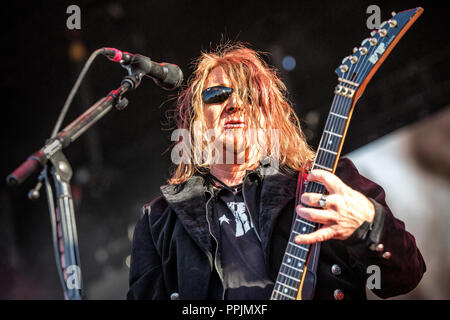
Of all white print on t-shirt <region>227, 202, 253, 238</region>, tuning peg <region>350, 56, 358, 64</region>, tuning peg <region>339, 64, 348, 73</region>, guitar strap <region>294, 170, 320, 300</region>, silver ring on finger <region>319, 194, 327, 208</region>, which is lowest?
guitar strap <region>294, 170, 320, 300</region>

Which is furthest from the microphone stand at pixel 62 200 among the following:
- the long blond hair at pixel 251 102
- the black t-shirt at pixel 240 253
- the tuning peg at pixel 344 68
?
the tuning peg at pixel 344 68

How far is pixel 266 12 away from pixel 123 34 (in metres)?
1.34

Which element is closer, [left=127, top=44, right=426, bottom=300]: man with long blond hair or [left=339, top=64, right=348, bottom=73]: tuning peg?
[left=127, top=44, right=426, bottom=300]: man with long blond hair

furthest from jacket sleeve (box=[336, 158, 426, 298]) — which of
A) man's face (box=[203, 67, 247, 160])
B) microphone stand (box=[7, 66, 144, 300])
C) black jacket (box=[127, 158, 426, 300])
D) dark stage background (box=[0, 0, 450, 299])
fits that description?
dark stage background (box=[0, 0, 450, 299])

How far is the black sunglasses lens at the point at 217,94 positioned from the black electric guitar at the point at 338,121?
555 mm

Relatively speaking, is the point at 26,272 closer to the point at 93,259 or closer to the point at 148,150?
the point at 93,259

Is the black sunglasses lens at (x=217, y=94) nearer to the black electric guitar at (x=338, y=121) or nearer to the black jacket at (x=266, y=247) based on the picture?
the black jacket at (x=266, y=247)

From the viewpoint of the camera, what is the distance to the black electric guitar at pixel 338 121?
4.99ft

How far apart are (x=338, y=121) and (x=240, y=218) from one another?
587 mm

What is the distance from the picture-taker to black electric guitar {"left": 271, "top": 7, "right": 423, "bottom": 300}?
1521 mm

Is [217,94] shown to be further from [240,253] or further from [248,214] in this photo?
[240,253]

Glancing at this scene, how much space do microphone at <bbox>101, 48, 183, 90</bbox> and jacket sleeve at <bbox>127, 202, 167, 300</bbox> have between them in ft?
2.06

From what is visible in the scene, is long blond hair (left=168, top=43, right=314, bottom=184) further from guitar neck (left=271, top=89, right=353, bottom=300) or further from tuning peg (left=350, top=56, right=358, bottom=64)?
tuning peg (left=350, top=56, right=358, bottom=64)

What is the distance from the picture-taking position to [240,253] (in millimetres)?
1738
